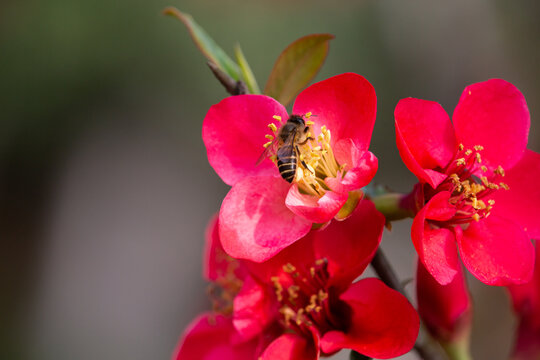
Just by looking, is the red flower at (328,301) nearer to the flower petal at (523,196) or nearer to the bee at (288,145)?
the bee at (288,145)

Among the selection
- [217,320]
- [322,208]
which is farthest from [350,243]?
[217,320]

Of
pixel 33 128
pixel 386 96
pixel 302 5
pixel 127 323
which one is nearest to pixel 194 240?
pixel 127 323

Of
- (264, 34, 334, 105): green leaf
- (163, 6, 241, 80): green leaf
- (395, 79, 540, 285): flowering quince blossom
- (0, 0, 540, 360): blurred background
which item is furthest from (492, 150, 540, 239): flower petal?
(0, 0, 540, 360): blurred background

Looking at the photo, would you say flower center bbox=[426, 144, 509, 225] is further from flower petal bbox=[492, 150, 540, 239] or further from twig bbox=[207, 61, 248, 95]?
twig bbox=[207, 61, 248, 95]

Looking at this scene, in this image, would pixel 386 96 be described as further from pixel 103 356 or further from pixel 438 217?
pixel 438 217

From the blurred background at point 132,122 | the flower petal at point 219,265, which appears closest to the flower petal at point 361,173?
the flower petal at point 219,265

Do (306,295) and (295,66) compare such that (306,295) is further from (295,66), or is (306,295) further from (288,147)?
(295,66)
